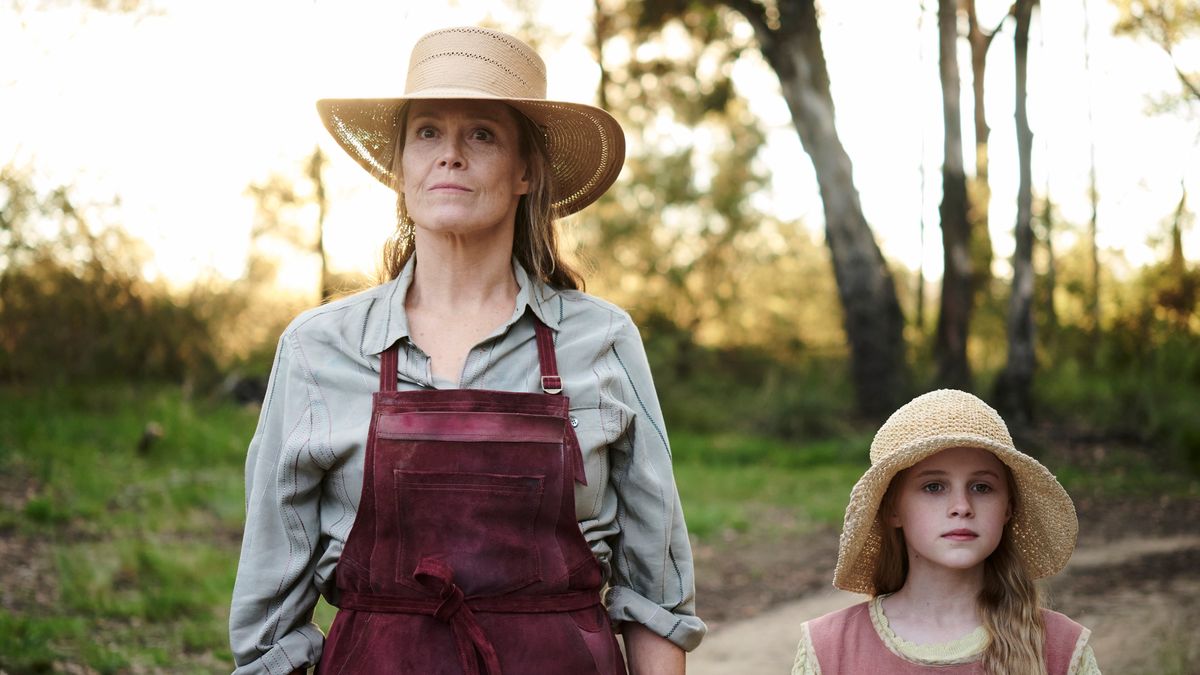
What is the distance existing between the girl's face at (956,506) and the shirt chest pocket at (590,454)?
2.27ft

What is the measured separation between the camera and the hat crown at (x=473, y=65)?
2508 millimetres

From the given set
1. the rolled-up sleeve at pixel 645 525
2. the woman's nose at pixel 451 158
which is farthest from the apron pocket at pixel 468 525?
the woman's nose at pixel 451 158

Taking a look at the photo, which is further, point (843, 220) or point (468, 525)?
point (843, 220)

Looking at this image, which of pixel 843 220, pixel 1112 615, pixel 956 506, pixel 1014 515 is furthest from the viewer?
pixel 843 220

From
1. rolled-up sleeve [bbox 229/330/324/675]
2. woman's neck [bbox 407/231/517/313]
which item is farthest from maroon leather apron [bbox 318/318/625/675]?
woman's neck [bbox 407/231/517/313]

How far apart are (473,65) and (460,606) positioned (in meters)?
1.07

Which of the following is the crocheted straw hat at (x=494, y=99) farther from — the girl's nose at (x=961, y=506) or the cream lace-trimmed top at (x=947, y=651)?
the cream lace-trimmed top at (x=947, y=651)

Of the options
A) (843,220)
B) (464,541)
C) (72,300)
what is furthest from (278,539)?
(843,220)

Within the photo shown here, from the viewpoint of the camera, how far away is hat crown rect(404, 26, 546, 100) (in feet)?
8.23

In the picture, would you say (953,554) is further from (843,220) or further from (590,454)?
(843,220)

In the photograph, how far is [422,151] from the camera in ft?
8.32

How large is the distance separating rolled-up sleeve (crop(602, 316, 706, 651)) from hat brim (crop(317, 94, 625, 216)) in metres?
0.48

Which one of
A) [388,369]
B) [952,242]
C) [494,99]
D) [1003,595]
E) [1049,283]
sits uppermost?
[1049,283]

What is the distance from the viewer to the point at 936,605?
104 inches
